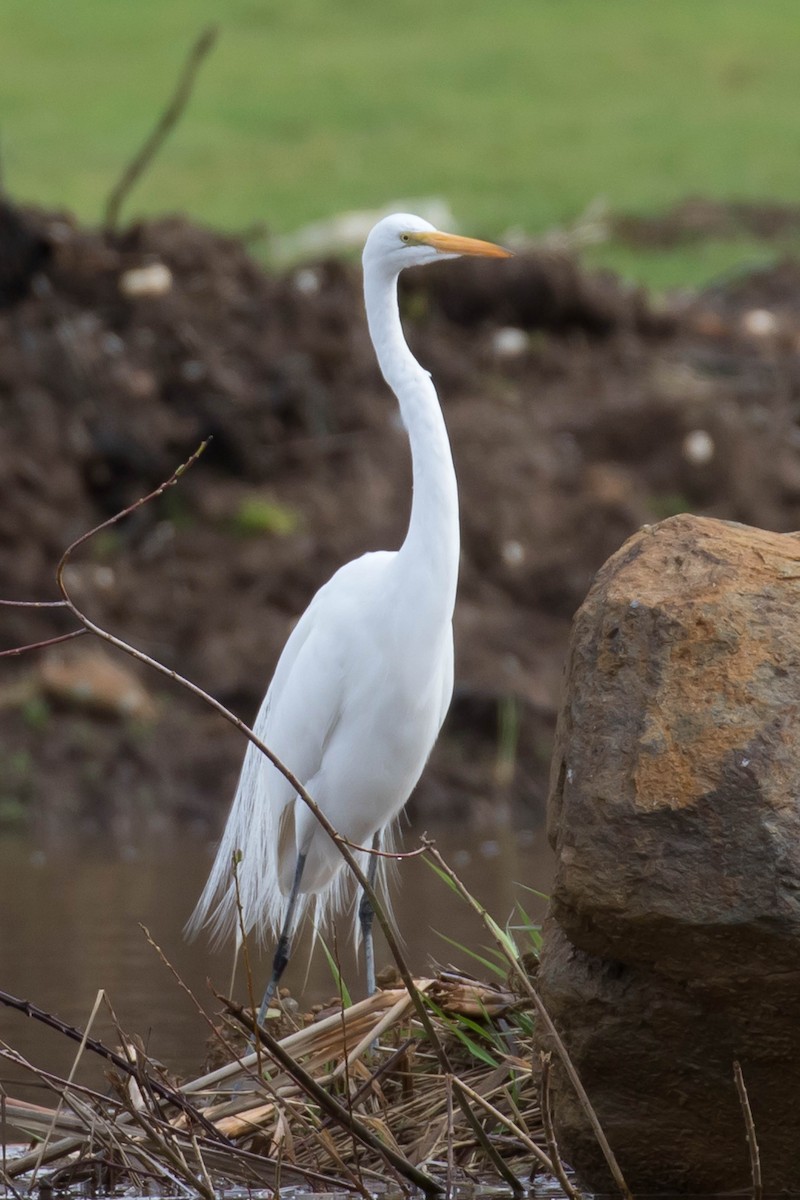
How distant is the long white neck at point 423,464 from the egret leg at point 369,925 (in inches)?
26.4

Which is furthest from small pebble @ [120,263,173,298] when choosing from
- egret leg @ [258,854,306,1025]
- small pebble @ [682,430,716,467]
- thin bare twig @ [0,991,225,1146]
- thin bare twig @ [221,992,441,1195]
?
thin bare twig @ [221,992,441,1195]

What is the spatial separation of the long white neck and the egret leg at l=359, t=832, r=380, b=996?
0.67m

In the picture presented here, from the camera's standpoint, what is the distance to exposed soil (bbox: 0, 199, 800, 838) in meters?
10.4

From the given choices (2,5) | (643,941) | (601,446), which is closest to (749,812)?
(643,941)

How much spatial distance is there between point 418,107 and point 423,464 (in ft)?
66.1

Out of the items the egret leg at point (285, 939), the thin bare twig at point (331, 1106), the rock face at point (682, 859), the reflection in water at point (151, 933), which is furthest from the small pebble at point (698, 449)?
the thin bare twig at point (331, 1106)

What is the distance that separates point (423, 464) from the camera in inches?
185

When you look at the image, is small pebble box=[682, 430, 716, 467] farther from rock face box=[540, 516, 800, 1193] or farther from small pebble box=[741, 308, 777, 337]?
rock face box=[540, 516, 800, 1193]

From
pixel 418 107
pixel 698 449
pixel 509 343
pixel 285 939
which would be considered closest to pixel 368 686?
pixel 285 939

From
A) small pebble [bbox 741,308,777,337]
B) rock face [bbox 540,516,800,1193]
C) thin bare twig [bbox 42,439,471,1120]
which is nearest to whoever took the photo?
thin bare twig [bbox 42,439,471,1120]

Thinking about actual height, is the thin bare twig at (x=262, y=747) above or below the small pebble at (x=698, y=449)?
above

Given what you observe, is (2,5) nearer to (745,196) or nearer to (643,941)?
(745,196)

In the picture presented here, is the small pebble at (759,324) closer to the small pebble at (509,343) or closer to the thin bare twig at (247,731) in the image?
the small pebble at (509,343)

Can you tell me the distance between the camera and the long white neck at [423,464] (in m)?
4.71
